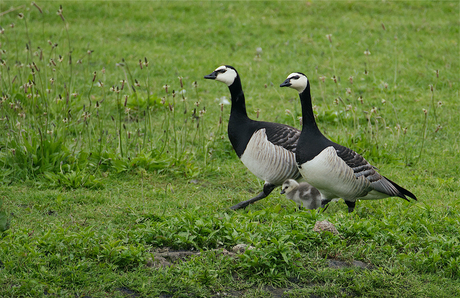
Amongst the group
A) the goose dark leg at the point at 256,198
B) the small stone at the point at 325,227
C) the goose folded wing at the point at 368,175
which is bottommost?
the goose dark leg at the point at 256,198

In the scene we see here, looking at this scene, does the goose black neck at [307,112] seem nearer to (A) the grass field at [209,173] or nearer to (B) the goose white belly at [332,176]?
(B) the goose white belly at [332,176]

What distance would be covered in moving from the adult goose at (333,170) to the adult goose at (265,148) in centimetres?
39

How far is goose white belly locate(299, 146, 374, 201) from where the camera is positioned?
18.0 ft

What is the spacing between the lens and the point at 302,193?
20.0 feet

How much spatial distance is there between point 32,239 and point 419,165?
563cm

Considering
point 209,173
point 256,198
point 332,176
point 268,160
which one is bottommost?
point 209,173

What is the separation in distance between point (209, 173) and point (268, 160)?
1.48 meters

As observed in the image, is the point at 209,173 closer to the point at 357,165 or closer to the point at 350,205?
the point at 350,205

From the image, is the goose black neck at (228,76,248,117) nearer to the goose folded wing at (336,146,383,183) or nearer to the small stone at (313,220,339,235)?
the goose folded wing at (336,146,383,183)

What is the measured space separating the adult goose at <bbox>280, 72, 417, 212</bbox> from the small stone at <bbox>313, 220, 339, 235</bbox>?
0.71 meters

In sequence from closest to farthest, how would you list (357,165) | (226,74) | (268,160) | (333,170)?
(333,170) → (357,165) → (268,160) → (226,74)

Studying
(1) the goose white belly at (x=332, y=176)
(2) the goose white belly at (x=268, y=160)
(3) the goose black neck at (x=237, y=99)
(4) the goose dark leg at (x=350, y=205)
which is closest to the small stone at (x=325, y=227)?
(1) the goose white belly at (x=332, y=176)

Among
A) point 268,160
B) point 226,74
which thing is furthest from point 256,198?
point 226,74

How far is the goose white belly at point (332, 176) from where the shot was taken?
548cm
